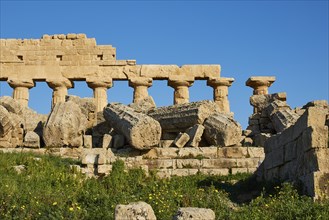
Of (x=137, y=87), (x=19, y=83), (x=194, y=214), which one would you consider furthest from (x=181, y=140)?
(x=19, y=83)

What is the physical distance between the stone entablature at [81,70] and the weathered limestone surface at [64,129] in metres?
8.68

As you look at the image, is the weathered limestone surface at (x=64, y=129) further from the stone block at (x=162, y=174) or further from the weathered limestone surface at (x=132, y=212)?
the weathered limestone surface at (x=132, y=212)

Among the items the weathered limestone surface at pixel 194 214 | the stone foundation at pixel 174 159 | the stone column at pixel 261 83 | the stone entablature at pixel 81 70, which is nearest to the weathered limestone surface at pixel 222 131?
the stone foundation at pixel 174 159

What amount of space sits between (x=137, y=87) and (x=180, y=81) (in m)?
2.23

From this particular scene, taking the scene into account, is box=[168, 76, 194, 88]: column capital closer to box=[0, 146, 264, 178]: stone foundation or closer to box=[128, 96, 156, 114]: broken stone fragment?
box=[128, 96, 156, 114]: broken stone fragment

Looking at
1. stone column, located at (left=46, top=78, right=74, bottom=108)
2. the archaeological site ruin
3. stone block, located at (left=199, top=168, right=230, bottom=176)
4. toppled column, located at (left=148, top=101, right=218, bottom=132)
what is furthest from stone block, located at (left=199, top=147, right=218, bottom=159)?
stone column, located at (left=46, top=78, right=74, bottom=108)

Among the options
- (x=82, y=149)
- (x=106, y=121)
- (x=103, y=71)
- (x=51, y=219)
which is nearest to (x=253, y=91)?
(x=103, y=71)

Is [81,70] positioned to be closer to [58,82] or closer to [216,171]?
[58,82]

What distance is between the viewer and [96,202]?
30.6 ft

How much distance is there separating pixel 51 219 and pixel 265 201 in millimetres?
3939

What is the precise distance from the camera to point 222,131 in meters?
16.6

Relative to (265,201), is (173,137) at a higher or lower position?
higher

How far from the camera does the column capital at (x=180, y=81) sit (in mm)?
26516

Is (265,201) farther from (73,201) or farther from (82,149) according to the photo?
(82,149)
